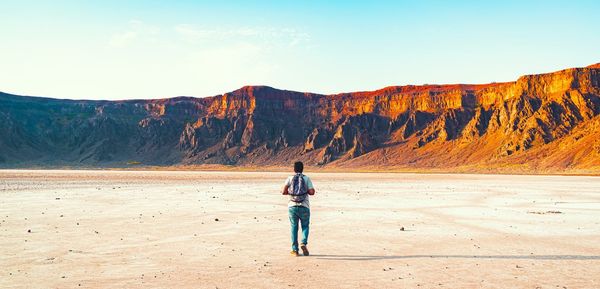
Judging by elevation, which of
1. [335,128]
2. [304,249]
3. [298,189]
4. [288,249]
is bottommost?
[288,249]

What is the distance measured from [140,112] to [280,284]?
184 m

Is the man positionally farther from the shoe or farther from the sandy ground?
the sandy ground

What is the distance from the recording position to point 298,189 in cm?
1052

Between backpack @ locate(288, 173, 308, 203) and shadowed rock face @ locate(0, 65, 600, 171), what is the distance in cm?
7912

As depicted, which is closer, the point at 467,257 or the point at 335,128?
the point at 467,257

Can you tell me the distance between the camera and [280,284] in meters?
8.18

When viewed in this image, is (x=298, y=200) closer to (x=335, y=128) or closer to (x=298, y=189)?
(x=298, y=189)

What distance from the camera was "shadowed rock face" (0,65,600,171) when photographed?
102062mm

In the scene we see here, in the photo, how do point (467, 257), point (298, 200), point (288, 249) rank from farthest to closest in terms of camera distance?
point (288, 249) < point (298, 200) < point (467, 257)

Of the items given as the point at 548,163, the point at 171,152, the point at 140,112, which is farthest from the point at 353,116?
the point at 140,112

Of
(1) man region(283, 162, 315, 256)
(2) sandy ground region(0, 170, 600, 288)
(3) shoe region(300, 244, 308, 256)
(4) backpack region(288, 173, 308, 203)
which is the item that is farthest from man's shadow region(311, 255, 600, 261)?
(4) backpack region(288, 173, 308, 203)

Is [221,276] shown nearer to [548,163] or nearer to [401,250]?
[401,250]

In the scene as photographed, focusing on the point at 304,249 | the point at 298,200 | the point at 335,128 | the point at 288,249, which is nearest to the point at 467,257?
the point at 304,249

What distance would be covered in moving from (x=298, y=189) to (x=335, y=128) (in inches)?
5352
